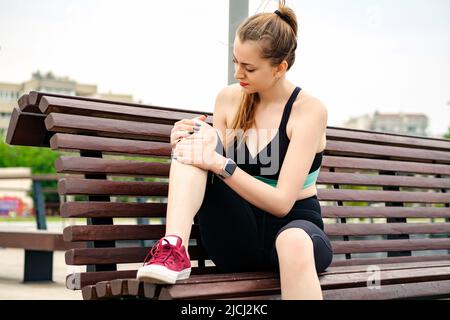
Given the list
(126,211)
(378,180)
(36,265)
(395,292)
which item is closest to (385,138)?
(378,180)

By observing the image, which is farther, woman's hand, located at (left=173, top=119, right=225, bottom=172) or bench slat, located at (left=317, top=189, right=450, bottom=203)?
bench slat, located at (left=317, top=189, right=450, bottom=203)

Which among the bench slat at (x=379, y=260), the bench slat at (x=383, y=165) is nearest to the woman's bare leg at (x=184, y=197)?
the bench slat at (x=379, y=260)

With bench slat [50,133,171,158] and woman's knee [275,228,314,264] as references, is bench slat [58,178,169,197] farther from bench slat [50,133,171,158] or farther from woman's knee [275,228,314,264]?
woman's knee [275,228,314,264]

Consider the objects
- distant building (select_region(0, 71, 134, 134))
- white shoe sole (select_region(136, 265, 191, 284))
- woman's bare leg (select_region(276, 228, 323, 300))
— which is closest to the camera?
white shoe sole (select_region(136, 265, 191, 284))

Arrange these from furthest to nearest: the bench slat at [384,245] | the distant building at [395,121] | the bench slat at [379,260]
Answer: the distant building at [395,121], the bench slat at [384,245], the bench slat at [379,260]

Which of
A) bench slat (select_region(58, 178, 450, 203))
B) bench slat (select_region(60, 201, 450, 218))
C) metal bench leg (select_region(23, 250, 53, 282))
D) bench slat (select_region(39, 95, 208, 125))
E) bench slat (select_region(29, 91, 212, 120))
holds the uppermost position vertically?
bench slat (select_region(29, 91, 212, 120))

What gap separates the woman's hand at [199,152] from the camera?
98.3 inches

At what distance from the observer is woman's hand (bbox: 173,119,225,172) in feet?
8.19

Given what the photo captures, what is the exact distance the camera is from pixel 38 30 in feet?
126

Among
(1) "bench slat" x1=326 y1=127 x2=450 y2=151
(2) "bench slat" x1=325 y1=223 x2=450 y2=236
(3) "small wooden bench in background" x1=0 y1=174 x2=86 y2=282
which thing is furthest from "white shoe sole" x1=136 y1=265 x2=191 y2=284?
(3) "small wooden bench in background" x1=0 y1=174 x2=86 y2=282

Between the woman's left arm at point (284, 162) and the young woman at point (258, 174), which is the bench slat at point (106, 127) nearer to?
the young woman at point (258, 174)

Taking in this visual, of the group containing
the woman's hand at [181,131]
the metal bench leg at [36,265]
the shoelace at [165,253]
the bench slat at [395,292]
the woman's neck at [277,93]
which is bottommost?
the metal bench leg at [36,265]

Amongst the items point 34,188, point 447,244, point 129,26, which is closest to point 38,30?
point 129,26

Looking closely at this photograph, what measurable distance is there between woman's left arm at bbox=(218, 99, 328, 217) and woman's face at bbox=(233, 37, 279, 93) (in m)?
0.17
